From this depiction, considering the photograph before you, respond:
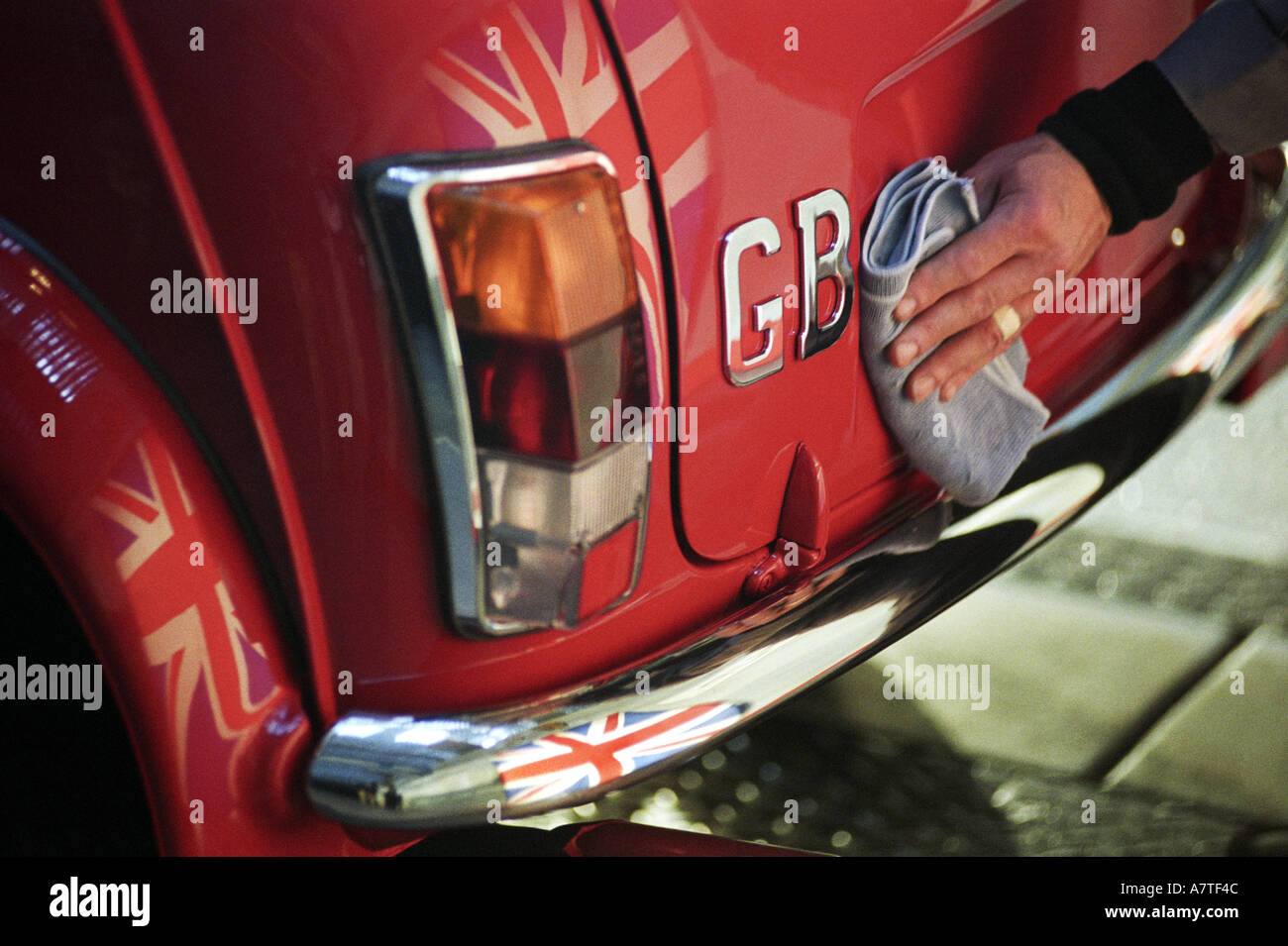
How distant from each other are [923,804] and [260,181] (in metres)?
1.39

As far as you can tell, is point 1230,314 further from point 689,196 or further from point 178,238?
point 178,238

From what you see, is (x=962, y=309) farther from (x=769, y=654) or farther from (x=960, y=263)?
(x=769, y=654)

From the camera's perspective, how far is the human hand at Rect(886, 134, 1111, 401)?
122 cm

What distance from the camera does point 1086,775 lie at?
1.80 metres

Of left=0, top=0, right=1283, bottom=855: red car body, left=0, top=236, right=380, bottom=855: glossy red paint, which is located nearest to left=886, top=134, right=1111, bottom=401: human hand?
left=0, top=0, right=1283, bottom=855: red car body

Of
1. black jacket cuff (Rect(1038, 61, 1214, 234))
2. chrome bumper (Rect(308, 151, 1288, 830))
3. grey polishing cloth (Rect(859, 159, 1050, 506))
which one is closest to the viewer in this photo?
chrome bumper (Rect(308, 151, 1288, 830))

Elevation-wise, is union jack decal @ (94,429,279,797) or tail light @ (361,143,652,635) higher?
tail light @ (361,143,652,635)

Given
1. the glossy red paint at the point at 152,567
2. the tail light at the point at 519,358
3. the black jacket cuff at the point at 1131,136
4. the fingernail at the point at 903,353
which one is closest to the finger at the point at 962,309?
the fingernail at the point at 903,353

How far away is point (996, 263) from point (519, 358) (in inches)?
25.6

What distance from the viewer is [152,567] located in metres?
0.90

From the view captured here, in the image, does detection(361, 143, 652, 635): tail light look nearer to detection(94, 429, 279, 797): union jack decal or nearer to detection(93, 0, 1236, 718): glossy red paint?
detection(93, 0, 1236, 718): glossy red paint

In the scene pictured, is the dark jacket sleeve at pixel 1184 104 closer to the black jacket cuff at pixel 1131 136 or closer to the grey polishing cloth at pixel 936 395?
the black jacket cuff at pixel 1131 136
